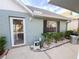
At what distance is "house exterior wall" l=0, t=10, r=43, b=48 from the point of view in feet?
22.9

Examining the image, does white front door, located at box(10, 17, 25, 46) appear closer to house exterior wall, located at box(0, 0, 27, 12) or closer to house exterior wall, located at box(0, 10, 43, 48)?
house exterior wall, located at box(0, 10, 43, 48)

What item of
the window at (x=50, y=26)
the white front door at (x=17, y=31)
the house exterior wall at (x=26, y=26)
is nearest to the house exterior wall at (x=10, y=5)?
the house exterior wall at (x=26, y=26)

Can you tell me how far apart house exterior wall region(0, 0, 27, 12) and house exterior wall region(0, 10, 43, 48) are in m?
0.30

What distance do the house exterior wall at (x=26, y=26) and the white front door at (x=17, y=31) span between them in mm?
296

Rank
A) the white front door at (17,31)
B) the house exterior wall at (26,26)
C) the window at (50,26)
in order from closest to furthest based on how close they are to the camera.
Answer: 1. the house exterior wall at (26,26)
2. the white front door at (17,31)
3. the window at (50,26)

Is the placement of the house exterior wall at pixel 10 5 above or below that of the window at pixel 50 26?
above

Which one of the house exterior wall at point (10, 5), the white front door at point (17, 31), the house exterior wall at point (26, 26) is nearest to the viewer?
the house exterior wall at point (10, 5)

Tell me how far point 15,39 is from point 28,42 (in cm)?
121

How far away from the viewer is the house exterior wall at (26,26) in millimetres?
6977

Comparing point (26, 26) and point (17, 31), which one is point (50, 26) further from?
point (17, 31)

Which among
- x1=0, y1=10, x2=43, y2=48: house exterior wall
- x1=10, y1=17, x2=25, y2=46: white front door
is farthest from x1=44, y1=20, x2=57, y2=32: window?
x1=10, y1=17, x2=25, y2=46: white front door

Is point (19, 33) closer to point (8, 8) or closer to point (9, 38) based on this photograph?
point (9, 38)

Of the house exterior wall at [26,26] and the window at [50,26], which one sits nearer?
the house exterior wall at [26,26]

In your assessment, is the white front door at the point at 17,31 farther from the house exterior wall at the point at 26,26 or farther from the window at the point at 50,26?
the window at the point at 50,26
